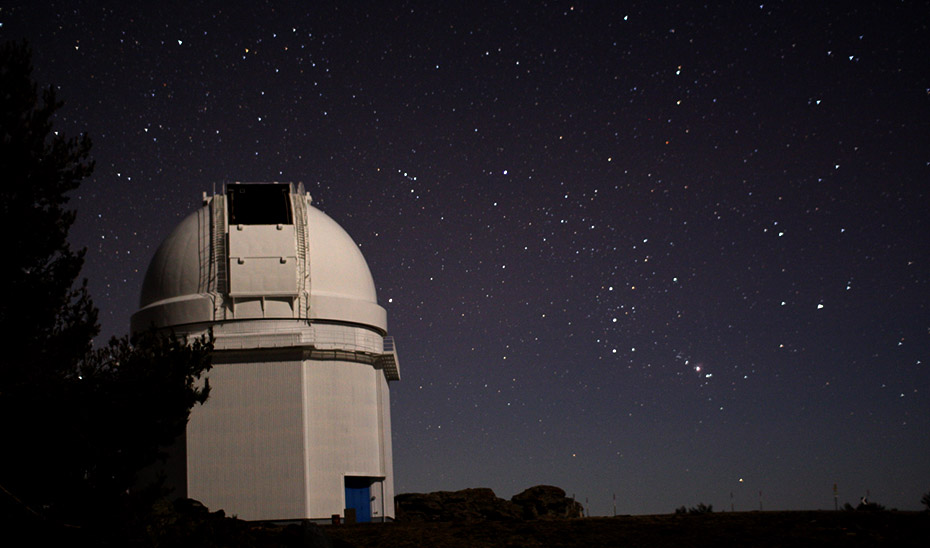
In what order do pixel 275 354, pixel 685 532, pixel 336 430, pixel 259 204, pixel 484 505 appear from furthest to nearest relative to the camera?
pixel 259 204 < pixel 336 430 < pixel 275 354 < pixel 484 505 < pixel 685 532

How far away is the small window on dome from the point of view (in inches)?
1029

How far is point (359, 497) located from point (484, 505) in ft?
14.4

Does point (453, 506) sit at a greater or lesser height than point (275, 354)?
lesser

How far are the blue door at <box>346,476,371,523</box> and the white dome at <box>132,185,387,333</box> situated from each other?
178 inches

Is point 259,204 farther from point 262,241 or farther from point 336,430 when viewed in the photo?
point 336,430

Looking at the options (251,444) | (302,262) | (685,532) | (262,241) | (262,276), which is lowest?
(685,532)

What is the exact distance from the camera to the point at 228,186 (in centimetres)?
2714

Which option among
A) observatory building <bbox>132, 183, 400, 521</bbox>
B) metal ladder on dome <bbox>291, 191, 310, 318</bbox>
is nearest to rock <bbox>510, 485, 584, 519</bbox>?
observatory building <bbox>132, 183, 400, 521</bbox>

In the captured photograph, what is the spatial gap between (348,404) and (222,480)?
3948mm

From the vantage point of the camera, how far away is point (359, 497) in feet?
84.0

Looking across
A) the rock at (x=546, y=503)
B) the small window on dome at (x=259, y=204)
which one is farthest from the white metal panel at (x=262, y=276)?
the rock at (x=546, y=503)

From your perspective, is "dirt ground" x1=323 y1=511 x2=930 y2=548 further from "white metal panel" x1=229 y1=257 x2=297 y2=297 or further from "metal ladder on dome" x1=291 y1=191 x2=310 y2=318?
"white metal panel" x1=229 y1=257 x2=297 y2=297

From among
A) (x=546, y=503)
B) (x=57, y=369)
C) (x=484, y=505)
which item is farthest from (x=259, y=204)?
(x=57, y=369)

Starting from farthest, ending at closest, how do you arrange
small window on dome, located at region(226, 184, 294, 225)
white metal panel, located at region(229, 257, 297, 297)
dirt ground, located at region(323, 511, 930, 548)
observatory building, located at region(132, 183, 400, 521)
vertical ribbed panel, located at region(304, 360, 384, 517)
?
small window on dome, located at region(226, 184, 294, 225) < white metal panel, located at region(229, 257, 297, 297) < vertical ribbed panel, located at region(304, 360, 384, 517) < observatory building, located at region(132, 183, 400, 521) < dirt ground, located at region(323, 511, 930, 548)
